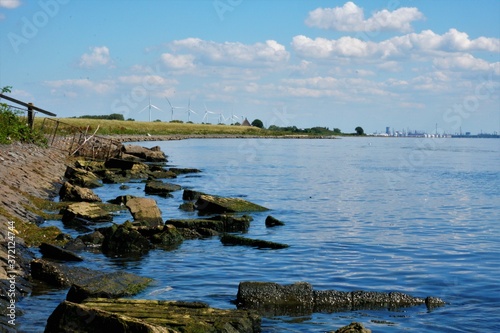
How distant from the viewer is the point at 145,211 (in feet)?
82.3

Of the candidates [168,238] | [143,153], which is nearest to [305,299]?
[168,238]

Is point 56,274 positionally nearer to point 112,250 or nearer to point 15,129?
point 112,250

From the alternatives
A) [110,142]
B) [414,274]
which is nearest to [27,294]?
[414,274]

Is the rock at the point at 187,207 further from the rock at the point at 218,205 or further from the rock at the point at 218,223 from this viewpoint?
the rock at the point at 218,223

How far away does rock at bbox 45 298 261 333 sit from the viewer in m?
10.2

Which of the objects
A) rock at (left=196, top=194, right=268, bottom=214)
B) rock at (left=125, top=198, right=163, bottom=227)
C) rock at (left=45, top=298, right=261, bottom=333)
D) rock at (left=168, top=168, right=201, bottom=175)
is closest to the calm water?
rock at (left=196, top=194, right=268, bottom=214)

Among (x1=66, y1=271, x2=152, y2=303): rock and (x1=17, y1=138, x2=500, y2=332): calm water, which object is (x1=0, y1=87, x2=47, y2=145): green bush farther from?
(x1=66, y1=271, x2=152, y2=303): rock

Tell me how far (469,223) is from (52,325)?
80.2ft

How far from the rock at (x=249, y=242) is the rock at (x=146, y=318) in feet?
32.4

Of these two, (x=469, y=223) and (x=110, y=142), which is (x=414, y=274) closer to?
(x=469, y=223)

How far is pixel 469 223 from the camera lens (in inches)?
1222

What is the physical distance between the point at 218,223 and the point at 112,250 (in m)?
6.00

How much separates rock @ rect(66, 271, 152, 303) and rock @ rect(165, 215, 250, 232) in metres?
8.39

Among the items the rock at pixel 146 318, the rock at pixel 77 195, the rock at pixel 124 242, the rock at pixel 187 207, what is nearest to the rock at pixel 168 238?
the rock at pixel 124 242
